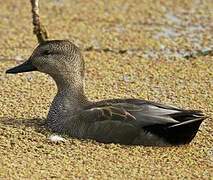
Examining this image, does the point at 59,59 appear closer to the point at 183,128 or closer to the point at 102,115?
the point at 102,115

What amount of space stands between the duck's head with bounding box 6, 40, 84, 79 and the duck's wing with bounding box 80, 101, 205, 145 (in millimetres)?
510

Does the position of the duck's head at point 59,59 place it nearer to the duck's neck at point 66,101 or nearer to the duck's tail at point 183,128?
the duck's neck at point 66,101

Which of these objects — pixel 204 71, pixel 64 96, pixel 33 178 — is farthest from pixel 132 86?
pixel 33 178

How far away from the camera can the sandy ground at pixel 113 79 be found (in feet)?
19.7

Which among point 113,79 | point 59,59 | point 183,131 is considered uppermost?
point 59,59

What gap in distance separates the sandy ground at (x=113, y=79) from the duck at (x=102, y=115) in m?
0.09

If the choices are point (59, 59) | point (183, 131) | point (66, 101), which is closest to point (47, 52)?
point (59, 59)

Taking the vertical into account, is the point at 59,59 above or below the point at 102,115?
above

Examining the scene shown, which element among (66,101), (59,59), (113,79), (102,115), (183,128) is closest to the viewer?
(183,128)

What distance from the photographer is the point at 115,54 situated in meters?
9.34

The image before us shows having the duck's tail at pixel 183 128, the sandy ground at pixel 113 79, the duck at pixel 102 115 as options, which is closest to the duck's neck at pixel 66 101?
the duck at pixel 102 115

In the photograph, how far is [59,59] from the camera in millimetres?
6895

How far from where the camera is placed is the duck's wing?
6227 mm

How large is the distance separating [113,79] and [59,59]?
1632 mm
